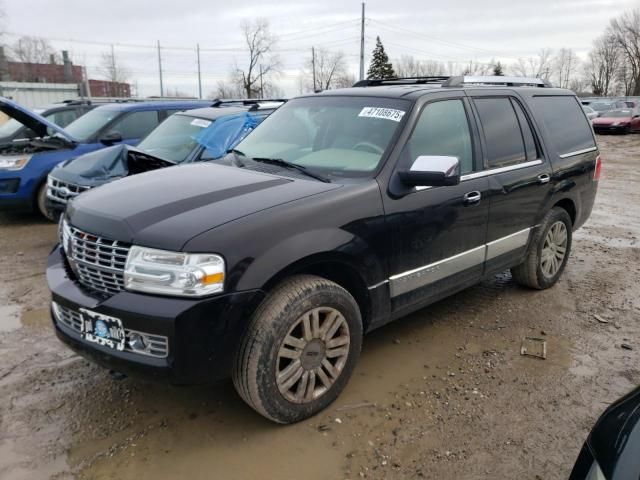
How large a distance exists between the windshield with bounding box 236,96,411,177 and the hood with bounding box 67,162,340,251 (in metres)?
0.35

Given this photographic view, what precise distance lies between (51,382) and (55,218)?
367cm

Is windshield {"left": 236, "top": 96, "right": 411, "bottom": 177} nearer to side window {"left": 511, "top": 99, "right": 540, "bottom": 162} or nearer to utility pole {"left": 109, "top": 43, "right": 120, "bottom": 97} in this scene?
side window {"left": 511, "top": 99, "right": 540, "bottom": 162}

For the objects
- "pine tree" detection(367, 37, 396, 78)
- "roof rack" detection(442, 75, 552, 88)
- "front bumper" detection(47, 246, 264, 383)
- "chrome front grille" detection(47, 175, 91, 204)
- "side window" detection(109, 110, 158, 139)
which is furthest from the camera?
"pine tree" detection(367, 37, 396, 78)

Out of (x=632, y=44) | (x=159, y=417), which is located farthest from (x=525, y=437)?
(x=632, y=44)

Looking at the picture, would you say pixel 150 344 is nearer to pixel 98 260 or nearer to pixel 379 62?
pixel 98 260

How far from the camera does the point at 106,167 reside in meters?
6.16

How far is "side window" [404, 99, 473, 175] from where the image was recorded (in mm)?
3535

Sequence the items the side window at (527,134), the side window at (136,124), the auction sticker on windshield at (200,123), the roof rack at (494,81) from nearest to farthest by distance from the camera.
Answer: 1. the roof rack at (494,81)
2. the side window at (527,134)
3. the auction sticker on windshield at (200,123)
4. the side window at (136,124)

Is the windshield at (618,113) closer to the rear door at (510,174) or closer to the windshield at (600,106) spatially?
the windshield at (600,106)

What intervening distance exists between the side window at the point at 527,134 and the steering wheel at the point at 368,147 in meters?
1.66

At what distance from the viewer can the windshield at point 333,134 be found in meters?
3.44

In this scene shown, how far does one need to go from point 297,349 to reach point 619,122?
91.7ft

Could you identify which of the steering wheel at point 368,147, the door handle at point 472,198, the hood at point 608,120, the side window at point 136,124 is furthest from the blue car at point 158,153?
the hood at point 608,120

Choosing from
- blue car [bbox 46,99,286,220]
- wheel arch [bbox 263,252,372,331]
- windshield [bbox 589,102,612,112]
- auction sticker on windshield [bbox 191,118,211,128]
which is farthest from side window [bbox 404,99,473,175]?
windshield [bbox 589,102,612,112]
